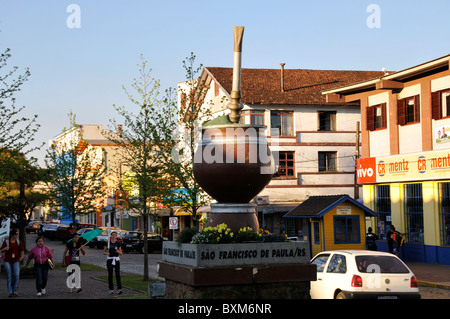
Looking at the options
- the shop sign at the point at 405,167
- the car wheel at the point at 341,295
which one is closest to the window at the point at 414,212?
the shop sign at the point at 405,167

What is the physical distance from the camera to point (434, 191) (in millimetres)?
28734

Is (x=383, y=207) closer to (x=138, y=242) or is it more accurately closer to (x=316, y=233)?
(x=316, y=233)

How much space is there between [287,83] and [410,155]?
21462mm

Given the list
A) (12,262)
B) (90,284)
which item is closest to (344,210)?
(90,284)

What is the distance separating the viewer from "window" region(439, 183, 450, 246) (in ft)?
92.3

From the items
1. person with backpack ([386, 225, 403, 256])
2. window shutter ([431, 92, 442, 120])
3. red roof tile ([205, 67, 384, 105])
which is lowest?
person with backpack ([386, 225, 403, 256])

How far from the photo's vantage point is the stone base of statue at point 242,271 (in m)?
9.10

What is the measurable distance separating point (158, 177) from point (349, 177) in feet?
85.7

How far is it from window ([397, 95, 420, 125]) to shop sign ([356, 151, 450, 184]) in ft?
5.43

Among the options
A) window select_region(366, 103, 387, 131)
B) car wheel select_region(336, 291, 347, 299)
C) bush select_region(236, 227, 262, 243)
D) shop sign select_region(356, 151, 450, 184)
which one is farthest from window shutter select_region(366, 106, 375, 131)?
bush select_region(236, 227, 262, 243)

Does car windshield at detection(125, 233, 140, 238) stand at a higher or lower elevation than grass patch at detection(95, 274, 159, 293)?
higher

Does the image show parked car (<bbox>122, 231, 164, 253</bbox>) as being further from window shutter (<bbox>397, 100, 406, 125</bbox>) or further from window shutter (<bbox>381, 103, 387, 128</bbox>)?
window shutter (<bbox>397, 100, 406, 125</bbox>)

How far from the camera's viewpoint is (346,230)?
28.3 m

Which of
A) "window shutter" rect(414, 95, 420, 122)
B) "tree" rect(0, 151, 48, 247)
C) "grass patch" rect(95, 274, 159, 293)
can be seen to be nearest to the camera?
"grass patch" rect(95, 274, 159, 293)
